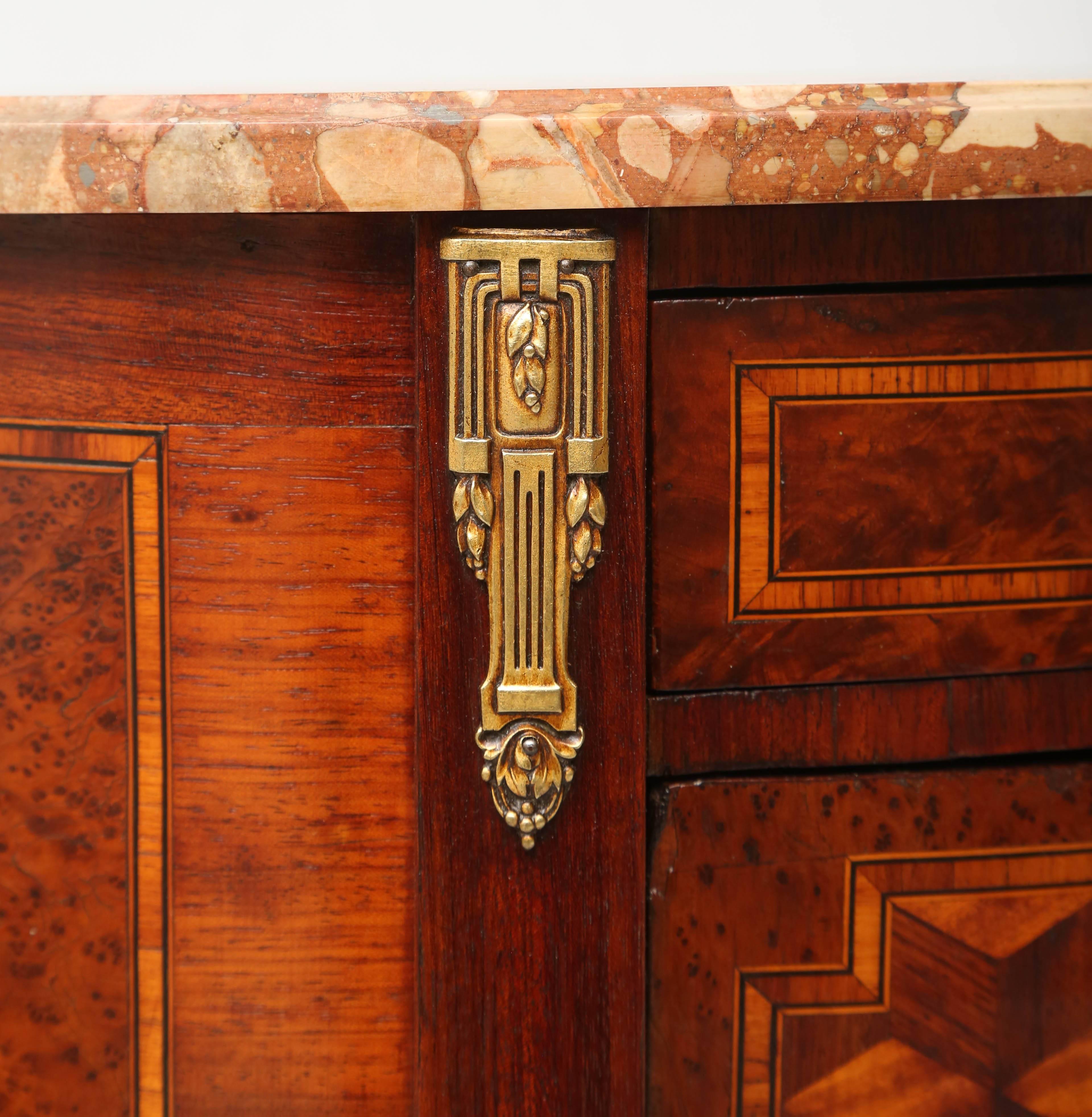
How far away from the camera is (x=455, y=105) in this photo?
404 millimetres

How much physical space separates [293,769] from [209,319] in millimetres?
190

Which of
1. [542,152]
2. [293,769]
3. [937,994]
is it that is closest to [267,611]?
[293,769]

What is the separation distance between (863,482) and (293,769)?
0.88ft

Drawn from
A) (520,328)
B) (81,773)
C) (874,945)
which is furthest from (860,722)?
(81,773)

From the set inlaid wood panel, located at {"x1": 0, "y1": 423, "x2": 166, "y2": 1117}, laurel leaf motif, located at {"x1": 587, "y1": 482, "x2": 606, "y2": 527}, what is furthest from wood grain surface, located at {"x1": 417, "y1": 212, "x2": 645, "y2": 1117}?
inlaid wood panel, located at {"x1": 0, "y1": 423, "x2": 166, "y2": 1117}

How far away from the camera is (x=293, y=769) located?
46cm

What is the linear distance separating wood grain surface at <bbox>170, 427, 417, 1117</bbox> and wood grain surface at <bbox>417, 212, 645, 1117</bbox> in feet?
0.09

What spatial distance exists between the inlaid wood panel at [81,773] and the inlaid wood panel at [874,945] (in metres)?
0.22

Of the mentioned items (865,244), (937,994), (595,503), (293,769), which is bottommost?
(937,994)

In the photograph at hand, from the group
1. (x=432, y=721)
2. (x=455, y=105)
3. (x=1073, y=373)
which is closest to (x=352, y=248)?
(x=455, y=105)

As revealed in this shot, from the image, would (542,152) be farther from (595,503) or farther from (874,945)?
(874,945)

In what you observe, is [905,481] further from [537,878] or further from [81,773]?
[81,773]

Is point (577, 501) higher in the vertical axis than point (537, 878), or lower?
→ higher

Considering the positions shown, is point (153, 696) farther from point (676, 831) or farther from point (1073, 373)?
point (1073, 373)
